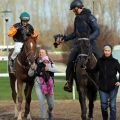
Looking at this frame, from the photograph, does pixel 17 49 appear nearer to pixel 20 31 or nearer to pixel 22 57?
pixel 20 31

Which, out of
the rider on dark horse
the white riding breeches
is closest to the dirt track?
the white riding breeches

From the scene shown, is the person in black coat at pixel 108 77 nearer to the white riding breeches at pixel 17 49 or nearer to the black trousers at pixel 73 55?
the black trousers at pixel 73 55

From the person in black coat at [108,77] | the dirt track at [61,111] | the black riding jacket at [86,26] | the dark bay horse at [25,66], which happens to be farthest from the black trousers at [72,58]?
the dirt track at [61,111]

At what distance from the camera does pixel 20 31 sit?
36.3 feet

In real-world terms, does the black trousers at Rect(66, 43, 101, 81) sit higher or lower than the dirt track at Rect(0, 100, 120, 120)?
higher

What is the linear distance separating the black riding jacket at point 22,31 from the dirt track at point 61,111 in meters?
2.04

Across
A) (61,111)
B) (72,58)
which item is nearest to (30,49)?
(72,58)

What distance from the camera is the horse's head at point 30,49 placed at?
392 inches

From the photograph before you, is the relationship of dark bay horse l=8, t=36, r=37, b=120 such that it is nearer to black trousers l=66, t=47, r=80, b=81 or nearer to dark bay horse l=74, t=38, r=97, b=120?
black trousers l=66, t=47, r=80, b=81

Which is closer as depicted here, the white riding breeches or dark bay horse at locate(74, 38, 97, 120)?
dark bay horse at locate(74, 38, 97, 120)

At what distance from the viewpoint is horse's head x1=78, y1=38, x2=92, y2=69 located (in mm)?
9234

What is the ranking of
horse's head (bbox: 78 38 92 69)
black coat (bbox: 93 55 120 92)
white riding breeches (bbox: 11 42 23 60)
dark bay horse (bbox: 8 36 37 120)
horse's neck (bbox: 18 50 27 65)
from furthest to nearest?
white riding breeches (bbox: 11 42 23 60), horse's neck (bbox: 18 50 27 65), dark bay horse (bbox: 8 36 37 120), horse's head (bbox: 78 38 92 69), black coat (bbox: 93 55 120 92)

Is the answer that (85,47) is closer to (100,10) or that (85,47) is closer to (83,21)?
(83,21)

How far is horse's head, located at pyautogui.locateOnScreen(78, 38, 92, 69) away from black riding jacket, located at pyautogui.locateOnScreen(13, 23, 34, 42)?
169cm
